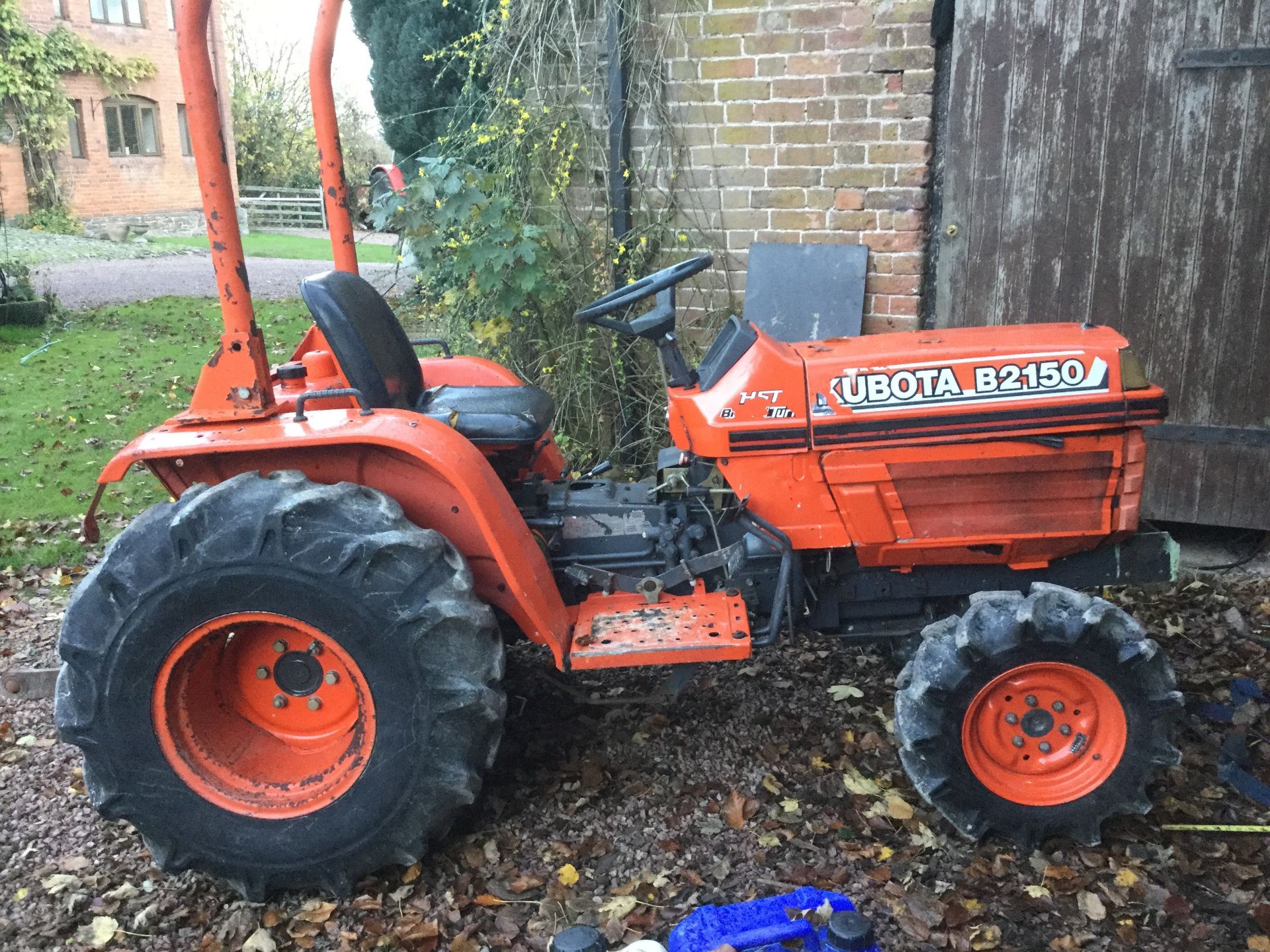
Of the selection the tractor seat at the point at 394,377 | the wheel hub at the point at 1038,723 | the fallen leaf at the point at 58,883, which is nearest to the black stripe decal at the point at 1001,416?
the wheel hub at the point at 1038,723

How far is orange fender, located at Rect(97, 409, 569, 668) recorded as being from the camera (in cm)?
247

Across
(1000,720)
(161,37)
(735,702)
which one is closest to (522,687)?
(735,702)

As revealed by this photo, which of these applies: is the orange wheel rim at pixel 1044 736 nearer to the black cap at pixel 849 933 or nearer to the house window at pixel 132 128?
the black cap at pixel 849 933

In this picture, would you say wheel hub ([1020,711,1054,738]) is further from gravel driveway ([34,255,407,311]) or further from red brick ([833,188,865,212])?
gravel driveway ([34,255,407,311])

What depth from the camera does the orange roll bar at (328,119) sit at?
3018 mm

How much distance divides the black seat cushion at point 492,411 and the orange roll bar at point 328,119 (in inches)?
21.2

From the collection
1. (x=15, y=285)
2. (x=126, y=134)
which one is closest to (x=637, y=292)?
(x=15, y=285)

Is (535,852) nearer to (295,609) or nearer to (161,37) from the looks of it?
(295,609)

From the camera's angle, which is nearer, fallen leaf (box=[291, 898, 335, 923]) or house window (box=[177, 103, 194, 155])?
fallen leaf (box=[291, 898, 335, 923])

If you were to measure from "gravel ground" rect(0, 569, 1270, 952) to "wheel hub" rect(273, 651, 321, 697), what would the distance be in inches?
19.5

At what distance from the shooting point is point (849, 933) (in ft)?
6.44

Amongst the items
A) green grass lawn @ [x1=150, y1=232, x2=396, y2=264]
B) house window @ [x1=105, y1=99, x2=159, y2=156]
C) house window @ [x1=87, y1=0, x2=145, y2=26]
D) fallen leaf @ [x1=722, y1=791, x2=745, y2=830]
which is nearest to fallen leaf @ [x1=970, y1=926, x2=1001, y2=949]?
fallen leaf @ [x1=722, y1=791, x2=745, y2=830]

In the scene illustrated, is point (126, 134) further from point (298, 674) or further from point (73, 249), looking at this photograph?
point (298, 674)

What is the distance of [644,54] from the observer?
4793 mm
